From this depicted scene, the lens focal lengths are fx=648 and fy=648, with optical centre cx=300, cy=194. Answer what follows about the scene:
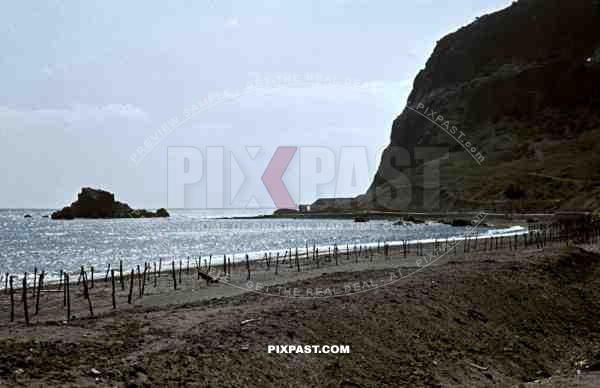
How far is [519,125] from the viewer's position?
16538cm

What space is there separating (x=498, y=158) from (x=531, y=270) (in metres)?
133

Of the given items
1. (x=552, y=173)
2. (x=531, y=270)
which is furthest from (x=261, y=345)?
(x=552, y=173)

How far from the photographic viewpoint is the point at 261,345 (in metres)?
14.7

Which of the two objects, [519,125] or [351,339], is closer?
[351,339]

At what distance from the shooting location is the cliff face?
422 feet

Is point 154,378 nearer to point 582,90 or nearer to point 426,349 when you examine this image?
point 426,349

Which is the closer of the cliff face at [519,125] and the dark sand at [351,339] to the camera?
the dark sand at [351,339]

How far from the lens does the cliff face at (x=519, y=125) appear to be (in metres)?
128

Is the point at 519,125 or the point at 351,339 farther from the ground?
the point at 519,125

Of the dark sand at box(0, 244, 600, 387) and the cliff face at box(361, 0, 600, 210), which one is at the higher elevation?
the cliff face at box(361, 0, 600, 210)

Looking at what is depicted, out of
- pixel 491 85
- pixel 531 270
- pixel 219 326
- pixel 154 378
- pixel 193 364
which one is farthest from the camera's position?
pixel 491 85

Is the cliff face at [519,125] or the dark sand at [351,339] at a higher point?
the cliff face at [519,125]

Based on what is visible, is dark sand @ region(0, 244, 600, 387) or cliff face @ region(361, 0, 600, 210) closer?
dark sand @ region(0, 244, 600, 387)

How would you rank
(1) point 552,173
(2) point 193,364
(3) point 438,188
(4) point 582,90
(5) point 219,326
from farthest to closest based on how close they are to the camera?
(4) point 582,90
(3) point 438,188
(1) point 552,173
(5) point 219,326
(2) point 193,364
